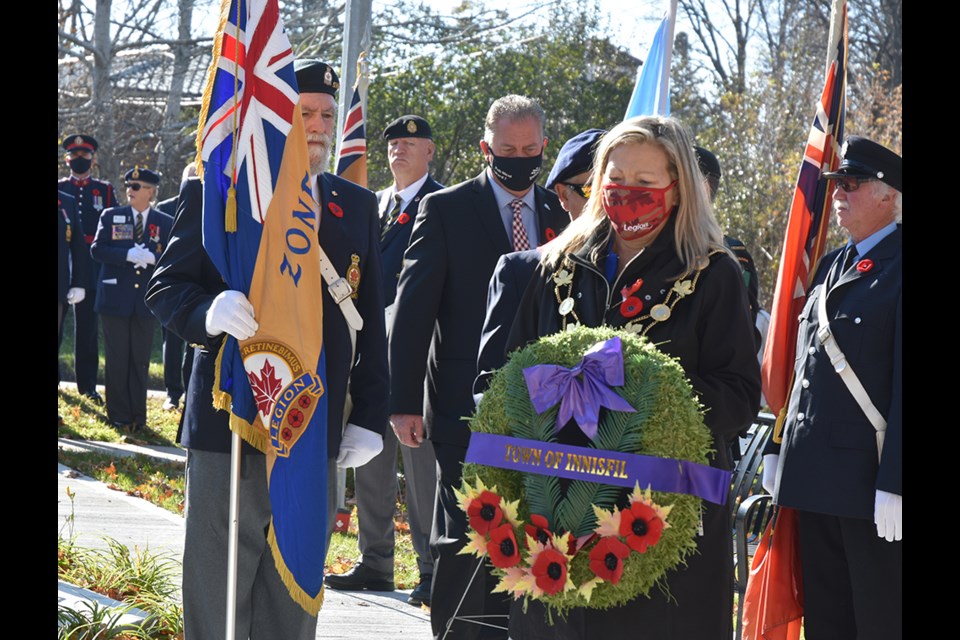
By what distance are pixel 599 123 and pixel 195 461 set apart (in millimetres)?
17346

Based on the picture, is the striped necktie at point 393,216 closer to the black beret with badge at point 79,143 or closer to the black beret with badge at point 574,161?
the black beret with badge at point 574,161

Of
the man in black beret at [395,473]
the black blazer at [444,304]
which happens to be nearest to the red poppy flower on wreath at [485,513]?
the black blazer at [444,304]

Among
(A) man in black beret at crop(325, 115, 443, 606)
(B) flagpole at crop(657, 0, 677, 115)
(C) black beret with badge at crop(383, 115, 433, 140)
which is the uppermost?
(B) flagpole at crop(657, 0, 677, 115)

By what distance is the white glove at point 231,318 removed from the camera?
416 cm

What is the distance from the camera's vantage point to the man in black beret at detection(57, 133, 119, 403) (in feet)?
44.9

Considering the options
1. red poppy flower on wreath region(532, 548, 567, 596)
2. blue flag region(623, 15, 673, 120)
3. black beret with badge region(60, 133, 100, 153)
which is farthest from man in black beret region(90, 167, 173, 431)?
red poppy flower on wreath region(532, 548, 567, 596)

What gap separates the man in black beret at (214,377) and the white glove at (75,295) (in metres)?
9.31

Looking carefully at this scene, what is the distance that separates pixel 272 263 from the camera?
4312mm

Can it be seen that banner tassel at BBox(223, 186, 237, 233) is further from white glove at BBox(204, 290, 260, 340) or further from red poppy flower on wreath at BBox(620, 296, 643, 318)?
red poppy flower on wreath at BBox(620, 296, 643, 318)

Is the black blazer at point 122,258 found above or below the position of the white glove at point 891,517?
above

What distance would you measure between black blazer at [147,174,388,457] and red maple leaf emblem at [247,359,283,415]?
0.15m

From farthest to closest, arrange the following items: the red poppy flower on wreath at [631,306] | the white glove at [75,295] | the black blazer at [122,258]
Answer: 1. the white glove at [75,295]
2. the black blazer at [122,258]
3. the red poppy flower on wreath at [631,306]

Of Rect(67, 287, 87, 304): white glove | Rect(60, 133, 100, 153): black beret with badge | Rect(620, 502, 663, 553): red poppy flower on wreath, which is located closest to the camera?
Rect(620, 502, 663, 553): red poppy flower on wreath
